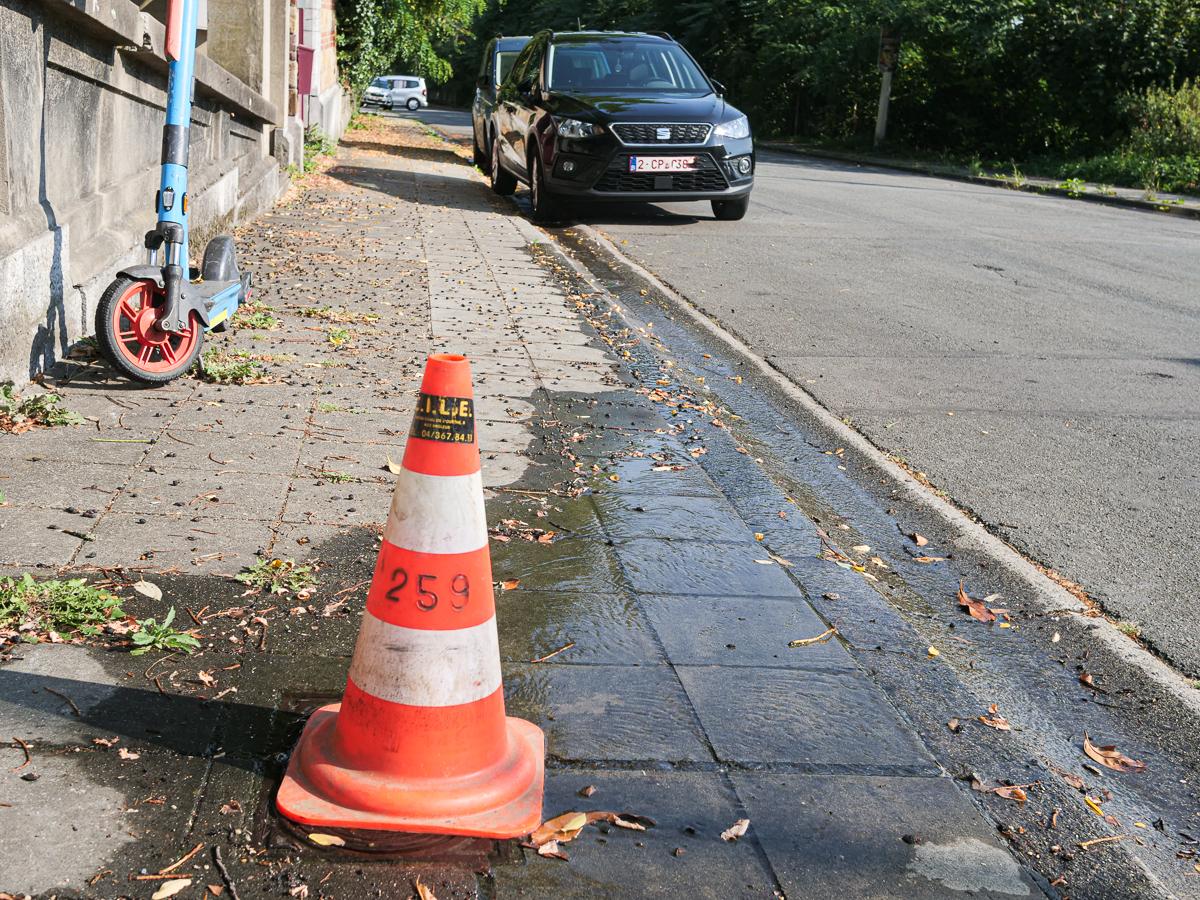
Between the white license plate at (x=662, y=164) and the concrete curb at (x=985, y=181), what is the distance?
10086 mm

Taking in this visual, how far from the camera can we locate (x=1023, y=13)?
3086cm

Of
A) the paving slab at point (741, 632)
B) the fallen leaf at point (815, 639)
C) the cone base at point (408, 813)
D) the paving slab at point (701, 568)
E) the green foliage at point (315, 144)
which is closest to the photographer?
the cone base at point (408, 813)

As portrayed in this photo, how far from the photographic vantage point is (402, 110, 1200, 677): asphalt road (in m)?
5.06

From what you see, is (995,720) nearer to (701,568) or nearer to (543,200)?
(701,568)

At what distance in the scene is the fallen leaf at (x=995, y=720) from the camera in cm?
339

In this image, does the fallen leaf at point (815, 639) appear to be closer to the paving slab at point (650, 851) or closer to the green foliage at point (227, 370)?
the paving slab at point (650, 851)

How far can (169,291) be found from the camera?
5.67 meters

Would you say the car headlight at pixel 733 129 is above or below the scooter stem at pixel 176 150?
above

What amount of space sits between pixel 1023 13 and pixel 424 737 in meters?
32.0

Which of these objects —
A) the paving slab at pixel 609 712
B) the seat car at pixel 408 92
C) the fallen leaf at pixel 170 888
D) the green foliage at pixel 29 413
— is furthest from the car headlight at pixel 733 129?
the seat car at pixel 408 92

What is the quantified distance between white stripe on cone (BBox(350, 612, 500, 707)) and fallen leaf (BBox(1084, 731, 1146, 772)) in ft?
5.35

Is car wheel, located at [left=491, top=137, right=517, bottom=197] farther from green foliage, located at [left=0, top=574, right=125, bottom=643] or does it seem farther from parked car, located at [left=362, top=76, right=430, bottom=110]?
parked car, located at [left=362, top=76, right=430, bottom=110]

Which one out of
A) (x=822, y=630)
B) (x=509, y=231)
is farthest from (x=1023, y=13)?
(x=822, y=630)

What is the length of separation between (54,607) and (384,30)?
2878cm
